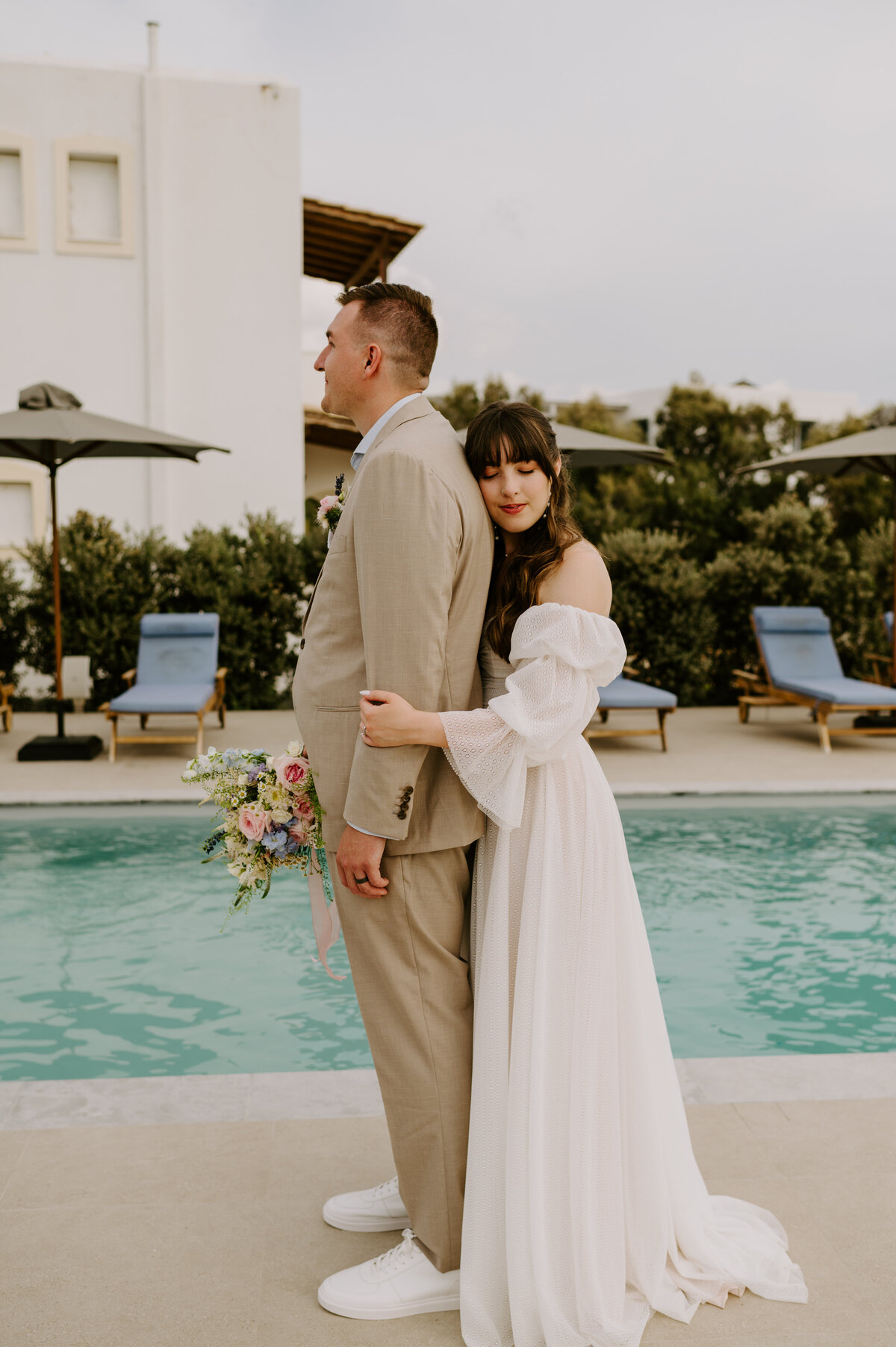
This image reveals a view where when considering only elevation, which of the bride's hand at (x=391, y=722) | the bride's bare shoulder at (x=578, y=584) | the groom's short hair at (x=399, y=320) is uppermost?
the groom's short hair at (x=399, y=320)

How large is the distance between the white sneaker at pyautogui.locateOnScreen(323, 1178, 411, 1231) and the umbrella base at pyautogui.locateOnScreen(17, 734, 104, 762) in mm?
6748

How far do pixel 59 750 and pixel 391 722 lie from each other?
7.42 m

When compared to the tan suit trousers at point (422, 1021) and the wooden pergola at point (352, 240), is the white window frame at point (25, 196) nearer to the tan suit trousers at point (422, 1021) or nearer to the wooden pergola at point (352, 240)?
the wooden pergola at point (352, 240)

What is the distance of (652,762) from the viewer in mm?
8727

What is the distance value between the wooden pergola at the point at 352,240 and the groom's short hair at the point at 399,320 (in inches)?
484

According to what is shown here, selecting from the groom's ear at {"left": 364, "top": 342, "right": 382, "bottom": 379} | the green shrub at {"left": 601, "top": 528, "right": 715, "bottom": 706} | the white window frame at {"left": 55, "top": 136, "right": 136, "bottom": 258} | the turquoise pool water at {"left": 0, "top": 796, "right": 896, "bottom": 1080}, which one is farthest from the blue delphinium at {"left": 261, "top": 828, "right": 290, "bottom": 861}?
the white window frame at {"left": 55, "top": 136, "right": 136, "bottom": 258}

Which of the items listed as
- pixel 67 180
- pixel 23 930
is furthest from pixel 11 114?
pixel 23 930

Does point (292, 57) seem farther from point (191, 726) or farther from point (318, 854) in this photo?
point (318, 854)

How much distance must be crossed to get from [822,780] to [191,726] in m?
5.52

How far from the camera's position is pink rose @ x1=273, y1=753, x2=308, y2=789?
7.80 ft

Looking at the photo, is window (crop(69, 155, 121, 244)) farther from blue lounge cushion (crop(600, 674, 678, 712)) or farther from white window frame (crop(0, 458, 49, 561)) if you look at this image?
blue lounge cushion (crop(600, 674, 678, 712))

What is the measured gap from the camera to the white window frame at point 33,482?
47.3 ft

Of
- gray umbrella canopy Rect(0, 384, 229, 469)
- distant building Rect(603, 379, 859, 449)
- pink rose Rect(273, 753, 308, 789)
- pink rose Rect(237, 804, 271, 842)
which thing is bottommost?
pink rose Rect(237, 804, 271, 842)

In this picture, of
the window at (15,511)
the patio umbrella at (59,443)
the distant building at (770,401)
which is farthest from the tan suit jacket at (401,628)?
the distant building at (770,401)
